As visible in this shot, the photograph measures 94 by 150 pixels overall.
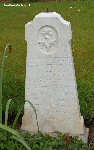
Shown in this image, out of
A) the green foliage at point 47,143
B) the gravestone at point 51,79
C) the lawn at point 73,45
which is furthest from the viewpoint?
the lawn at point 73,45

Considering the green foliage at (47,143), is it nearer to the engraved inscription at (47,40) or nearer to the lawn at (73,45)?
the lawn at (73,45)

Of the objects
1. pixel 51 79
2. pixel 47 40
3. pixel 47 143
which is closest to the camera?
pixel 47 143

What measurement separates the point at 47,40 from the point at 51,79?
44 cm

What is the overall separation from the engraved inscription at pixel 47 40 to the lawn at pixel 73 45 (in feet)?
3.67

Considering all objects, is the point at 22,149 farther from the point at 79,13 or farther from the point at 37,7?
the point at 37,7

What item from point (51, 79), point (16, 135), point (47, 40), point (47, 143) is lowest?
point (47, 143)

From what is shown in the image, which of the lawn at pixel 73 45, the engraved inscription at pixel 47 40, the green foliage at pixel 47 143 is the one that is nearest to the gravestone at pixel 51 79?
the engraved inscription at pixel 47 40

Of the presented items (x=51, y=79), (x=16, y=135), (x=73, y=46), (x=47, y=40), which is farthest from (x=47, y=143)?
(x=73, y=46)

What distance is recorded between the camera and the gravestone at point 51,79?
15.2 ft

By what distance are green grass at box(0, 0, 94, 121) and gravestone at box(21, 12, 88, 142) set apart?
0.56 metres

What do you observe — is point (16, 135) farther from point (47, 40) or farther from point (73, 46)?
point (73, 46)

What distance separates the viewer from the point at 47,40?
4684 millimetres

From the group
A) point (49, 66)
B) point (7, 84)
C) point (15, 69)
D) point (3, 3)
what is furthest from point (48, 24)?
point (3, 3)

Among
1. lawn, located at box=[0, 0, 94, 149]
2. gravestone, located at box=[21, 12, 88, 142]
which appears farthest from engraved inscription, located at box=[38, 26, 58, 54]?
lawn, located at box=[0, 0, 94, 149]
